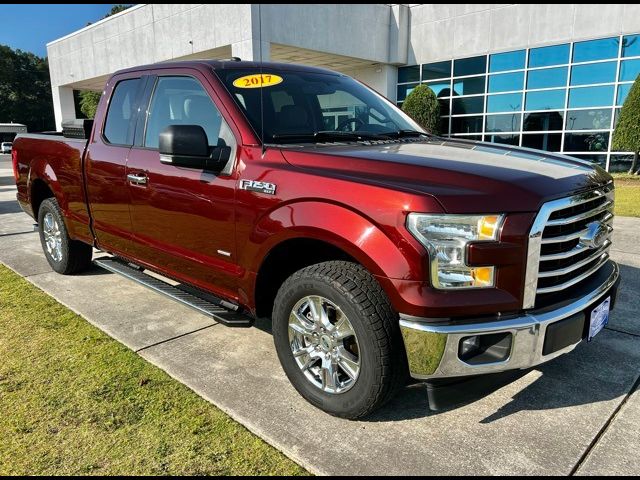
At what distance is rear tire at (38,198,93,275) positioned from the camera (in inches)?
204

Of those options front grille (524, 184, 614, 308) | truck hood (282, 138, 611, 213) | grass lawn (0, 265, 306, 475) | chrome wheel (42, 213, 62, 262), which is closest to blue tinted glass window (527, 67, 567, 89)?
truck hood (282, 138, 611, 213)

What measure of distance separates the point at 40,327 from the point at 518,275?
3637 millimetres

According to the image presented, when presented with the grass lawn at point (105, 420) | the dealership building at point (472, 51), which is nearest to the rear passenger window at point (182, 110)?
the grass lawn at point (105, 420)

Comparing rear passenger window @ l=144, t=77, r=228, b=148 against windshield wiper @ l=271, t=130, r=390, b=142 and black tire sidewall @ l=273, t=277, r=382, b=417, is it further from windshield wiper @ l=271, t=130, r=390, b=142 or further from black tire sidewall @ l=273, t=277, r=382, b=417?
black tire sidewall @ l=273, t=277, r=382, b=417


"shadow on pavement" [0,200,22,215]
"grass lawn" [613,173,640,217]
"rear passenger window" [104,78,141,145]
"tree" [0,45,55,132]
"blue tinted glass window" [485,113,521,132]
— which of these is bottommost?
"shadow on pavement" [0,200,22,215]

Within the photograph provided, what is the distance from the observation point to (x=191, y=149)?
9.89 ft

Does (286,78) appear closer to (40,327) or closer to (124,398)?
(124,398)

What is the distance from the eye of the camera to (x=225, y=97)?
323 centimetres

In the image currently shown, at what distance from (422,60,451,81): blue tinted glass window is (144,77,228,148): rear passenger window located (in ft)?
58.5

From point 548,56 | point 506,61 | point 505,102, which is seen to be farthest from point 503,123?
point 548,56

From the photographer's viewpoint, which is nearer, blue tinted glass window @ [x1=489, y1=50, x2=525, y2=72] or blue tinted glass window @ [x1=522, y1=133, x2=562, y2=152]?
blue tinted glass window @ [x1=522, y1=133, x2=562, y2=152]

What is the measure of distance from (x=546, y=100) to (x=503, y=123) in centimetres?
165

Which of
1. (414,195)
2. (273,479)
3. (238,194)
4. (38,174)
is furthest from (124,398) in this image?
(38,174)

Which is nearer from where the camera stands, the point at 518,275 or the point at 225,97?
the point at 518,275
